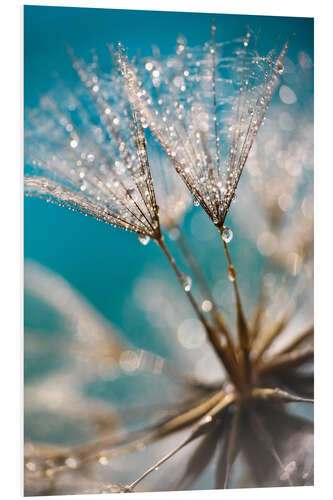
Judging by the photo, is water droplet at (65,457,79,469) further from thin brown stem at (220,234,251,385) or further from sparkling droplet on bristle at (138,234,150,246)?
sparkling droplet on bristle at (138,234,150,246)

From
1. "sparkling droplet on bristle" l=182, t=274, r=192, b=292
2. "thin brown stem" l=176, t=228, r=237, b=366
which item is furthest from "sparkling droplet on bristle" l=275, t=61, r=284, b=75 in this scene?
"sparkling droplet on bristle" l=182, t=274, r=192, b=292

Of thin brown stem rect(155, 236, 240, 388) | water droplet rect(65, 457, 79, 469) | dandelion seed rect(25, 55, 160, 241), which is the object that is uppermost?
dandelion seed rect(25, 55, 160, 241)

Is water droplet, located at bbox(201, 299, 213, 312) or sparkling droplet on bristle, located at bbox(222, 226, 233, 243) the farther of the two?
water droplet, located at bbox(201, 299, 213, 312)

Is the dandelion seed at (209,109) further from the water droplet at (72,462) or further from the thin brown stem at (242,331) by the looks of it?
the water droplet at (72,462)

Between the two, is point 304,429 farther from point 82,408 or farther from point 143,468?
point 82,408

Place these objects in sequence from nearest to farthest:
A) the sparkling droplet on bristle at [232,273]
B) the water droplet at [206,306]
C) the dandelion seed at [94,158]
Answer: the dandelion seed at [94,158]
the sparkling droplet on bristle at [232,273]
the water droplet at [206,306]

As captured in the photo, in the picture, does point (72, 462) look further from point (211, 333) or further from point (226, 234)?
point (226, 234)

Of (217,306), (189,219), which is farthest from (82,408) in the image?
(189,219)

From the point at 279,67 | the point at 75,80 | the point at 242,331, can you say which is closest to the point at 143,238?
the point at 242,331

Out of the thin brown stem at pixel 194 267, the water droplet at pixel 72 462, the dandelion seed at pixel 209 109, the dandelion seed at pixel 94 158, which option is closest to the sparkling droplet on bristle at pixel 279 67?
the dandelion seed at pixel 209 109
